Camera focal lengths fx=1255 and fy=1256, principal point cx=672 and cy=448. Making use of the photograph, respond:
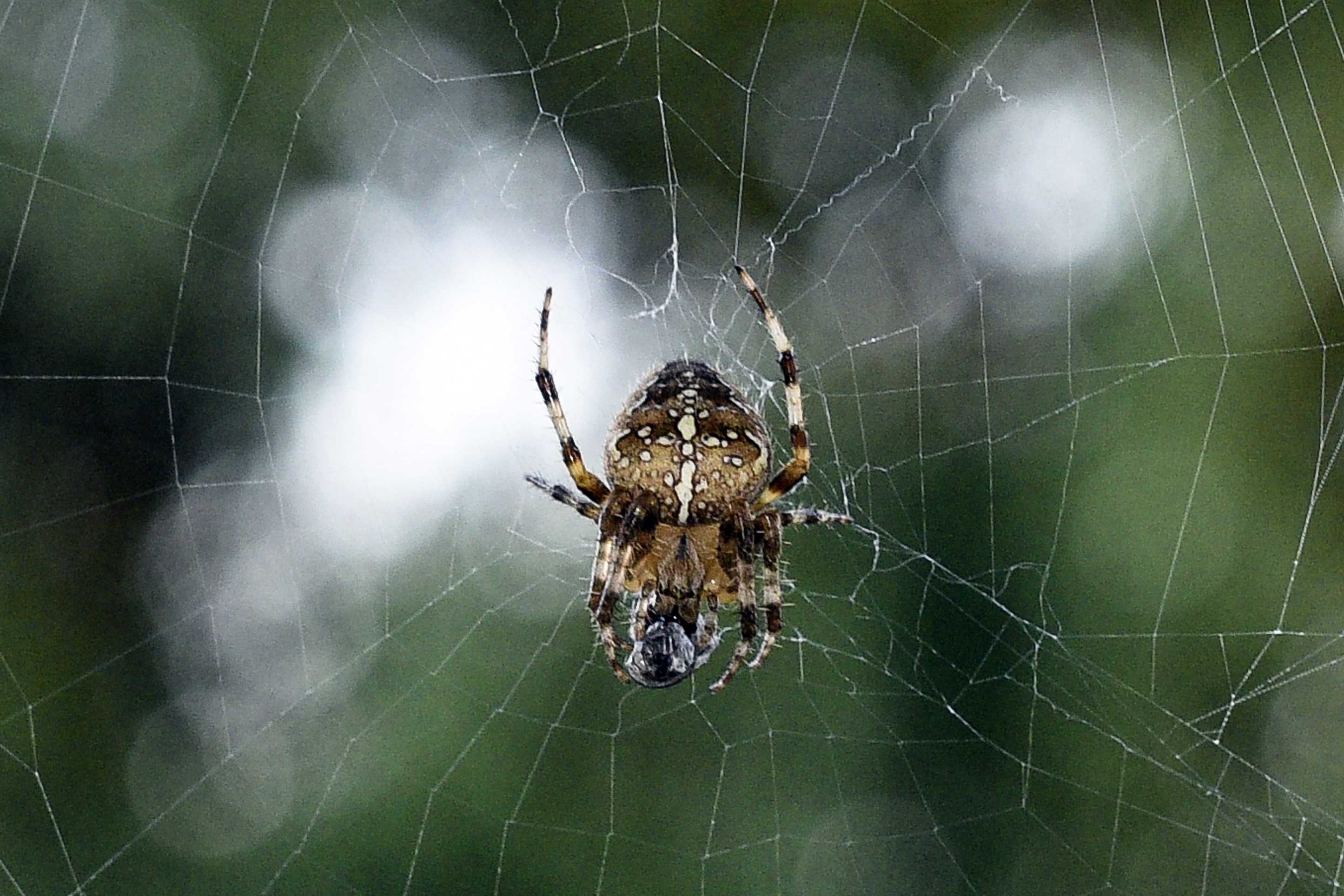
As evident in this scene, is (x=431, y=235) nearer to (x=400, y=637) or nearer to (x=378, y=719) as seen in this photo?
(x=400, y=637)

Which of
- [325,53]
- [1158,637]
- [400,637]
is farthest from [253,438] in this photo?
[1158,637]

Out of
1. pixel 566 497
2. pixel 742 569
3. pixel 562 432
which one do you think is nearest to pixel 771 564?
pixel 742 569

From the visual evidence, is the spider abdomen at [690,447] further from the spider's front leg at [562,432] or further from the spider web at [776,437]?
the spider web at [776,437]

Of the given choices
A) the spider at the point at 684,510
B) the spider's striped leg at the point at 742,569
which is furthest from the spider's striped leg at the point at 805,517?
the spider's striped leg at the point at 742,569

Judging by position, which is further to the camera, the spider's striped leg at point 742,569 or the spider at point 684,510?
the spider's striped leg at point 742,569

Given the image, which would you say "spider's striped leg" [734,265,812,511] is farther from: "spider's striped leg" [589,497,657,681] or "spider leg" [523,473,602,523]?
"spider leg" [523,473,602,523]

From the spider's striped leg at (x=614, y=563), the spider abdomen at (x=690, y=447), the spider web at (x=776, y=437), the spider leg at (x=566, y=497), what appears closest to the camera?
the spider abdomen at (x=690, y=447)

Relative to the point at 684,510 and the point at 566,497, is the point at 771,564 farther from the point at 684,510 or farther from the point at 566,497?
the point at 566,497

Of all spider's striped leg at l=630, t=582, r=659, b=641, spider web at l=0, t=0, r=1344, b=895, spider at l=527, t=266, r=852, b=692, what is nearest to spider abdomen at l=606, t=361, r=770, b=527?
spider at l=527, t=266, r=852, b=692
